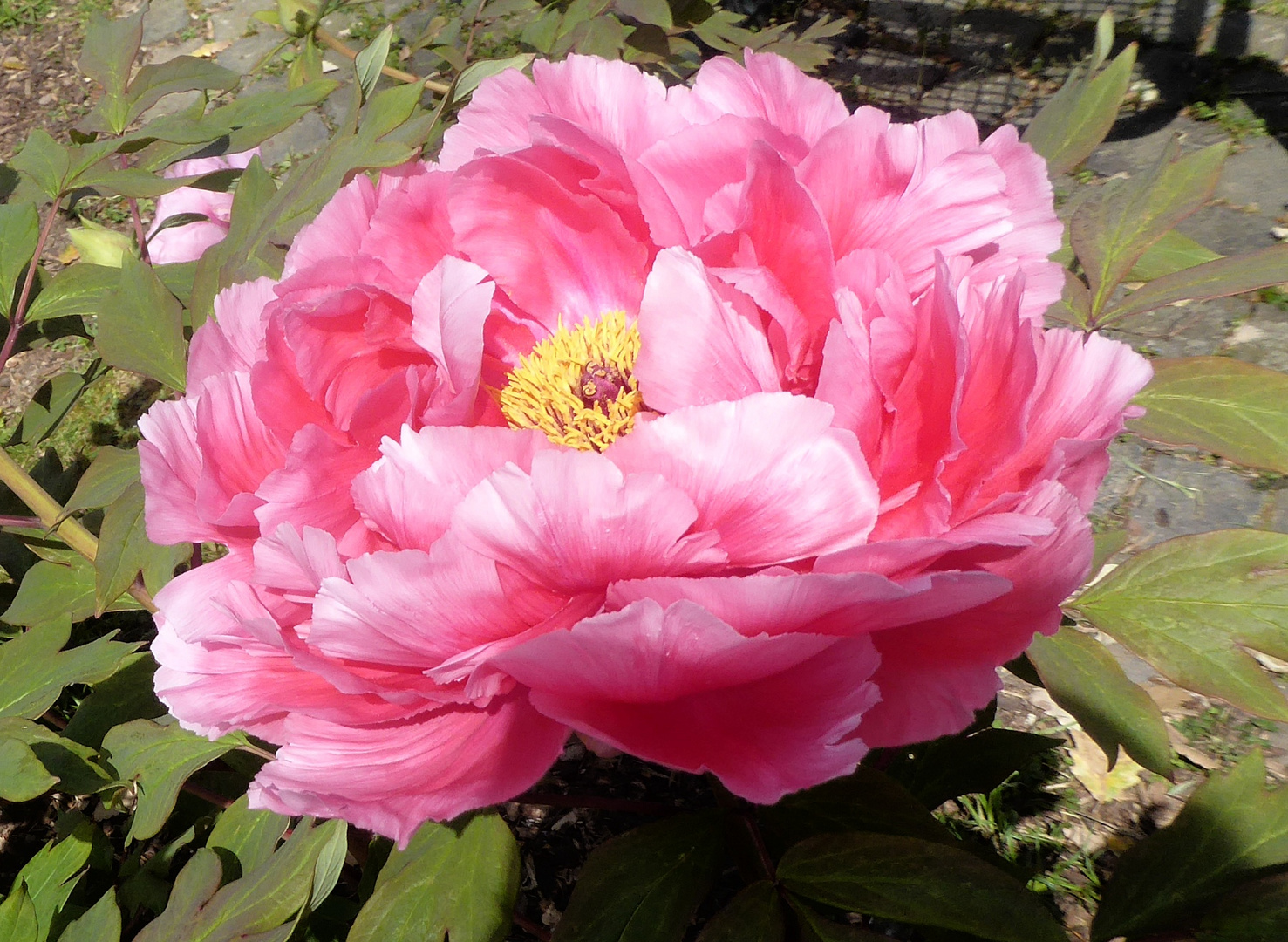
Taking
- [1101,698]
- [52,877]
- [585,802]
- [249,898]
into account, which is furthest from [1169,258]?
[52,877]

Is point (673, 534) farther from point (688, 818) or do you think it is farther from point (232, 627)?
point (688, 818)

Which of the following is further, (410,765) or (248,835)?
(248,835)

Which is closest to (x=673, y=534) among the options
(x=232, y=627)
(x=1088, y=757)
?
(x=232, y=627)

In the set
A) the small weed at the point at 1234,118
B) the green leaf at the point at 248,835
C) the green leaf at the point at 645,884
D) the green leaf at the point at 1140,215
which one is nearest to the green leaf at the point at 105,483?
the green leaf at the point at 248,835

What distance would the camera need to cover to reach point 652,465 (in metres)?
0.56

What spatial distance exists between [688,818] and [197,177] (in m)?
0.82

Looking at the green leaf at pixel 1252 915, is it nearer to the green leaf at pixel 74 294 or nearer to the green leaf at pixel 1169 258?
the green leaf at pixel 1169 258

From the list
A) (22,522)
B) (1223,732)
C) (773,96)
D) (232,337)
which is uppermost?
(773,96)

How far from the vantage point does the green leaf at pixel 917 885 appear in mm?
689

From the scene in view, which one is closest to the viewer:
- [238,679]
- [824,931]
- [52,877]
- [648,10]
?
[238,679]

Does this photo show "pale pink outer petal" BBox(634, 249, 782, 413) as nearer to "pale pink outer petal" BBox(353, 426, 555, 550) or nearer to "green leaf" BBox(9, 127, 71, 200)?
"pale pink outer petal" BBox(353, 426, 555, 550)

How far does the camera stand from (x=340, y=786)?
569 millimetres

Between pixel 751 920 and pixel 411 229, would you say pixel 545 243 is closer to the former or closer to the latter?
pixel 411 229

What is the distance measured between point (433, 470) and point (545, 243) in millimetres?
313
